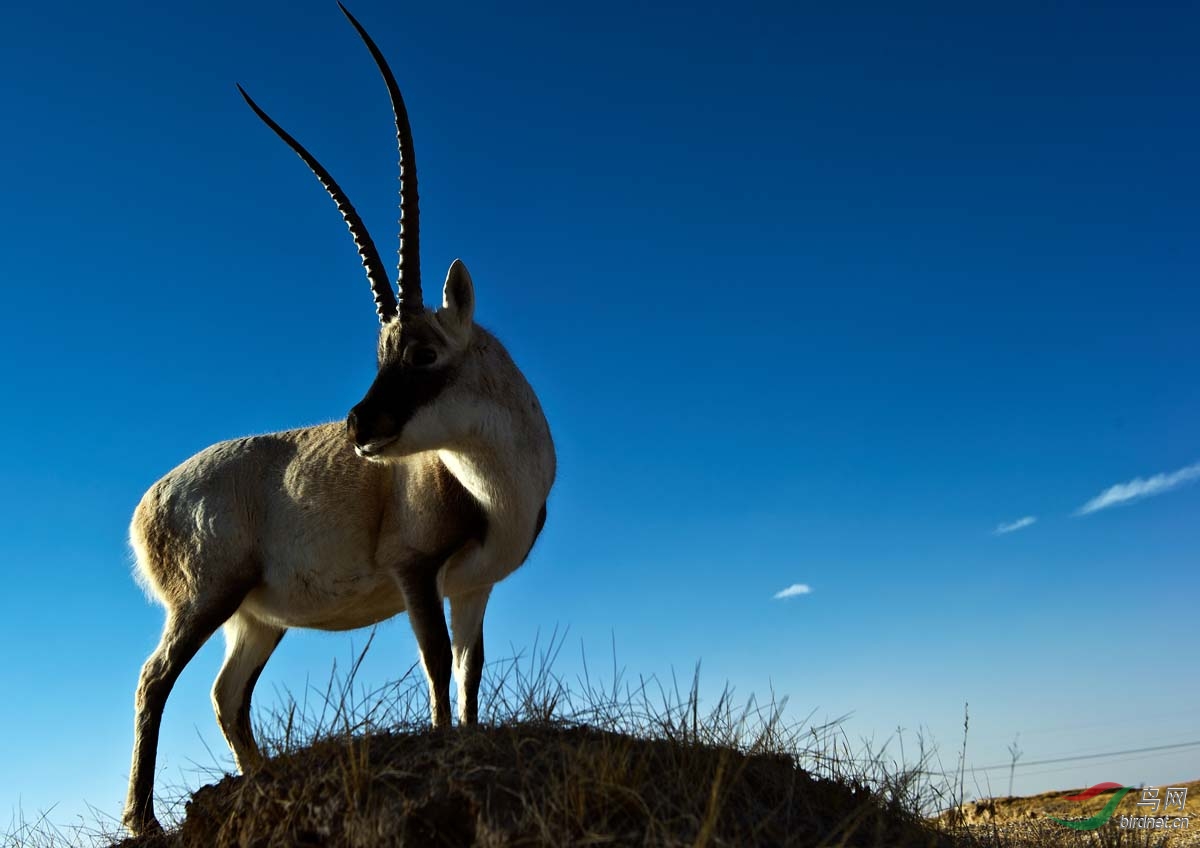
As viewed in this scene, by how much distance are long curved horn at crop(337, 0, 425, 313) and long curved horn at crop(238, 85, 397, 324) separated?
0.79 ft

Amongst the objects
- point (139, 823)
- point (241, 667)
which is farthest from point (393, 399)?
point (139, 823)

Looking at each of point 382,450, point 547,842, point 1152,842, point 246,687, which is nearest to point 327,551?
point 382,450

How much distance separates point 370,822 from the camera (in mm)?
4820

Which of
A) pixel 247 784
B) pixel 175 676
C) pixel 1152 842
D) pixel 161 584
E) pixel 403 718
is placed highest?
pixel 161 584

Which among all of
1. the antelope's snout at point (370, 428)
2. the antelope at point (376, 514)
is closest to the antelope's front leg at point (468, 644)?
the antelope at point (376, 514)

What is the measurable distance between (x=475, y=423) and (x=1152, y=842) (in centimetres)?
586

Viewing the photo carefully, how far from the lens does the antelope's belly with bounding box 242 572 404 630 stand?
8.89m

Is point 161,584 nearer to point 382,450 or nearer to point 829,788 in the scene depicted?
point 382,450

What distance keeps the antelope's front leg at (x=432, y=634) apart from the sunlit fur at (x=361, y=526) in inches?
0.5

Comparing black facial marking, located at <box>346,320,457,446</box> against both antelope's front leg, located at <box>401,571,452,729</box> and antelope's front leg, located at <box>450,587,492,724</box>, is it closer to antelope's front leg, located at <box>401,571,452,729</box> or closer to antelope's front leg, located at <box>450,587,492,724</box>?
antelope's front leg, located at <box>401,571,452,729</box>

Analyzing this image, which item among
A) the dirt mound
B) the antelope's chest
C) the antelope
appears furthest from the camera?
the antelope's chest

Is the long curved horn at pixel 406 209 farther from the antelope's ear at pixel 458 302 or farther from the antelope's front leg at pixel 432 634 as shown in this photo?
the antelope's front leg at pixel 432 634

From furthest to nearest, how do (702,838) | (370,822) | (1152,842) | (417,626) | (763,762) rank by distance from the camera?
1. (417,626)
2. (1152,842)
3. (763,762)
4. (370,822)
5. (702,838)

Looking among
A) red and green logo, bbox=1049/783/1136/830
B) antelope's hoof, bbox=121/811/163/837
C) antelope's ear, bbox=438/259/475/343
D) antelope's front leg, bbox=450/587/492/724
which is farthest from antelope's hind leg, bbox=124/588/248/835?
red and green logo, bbox=1049/783/1136/830
